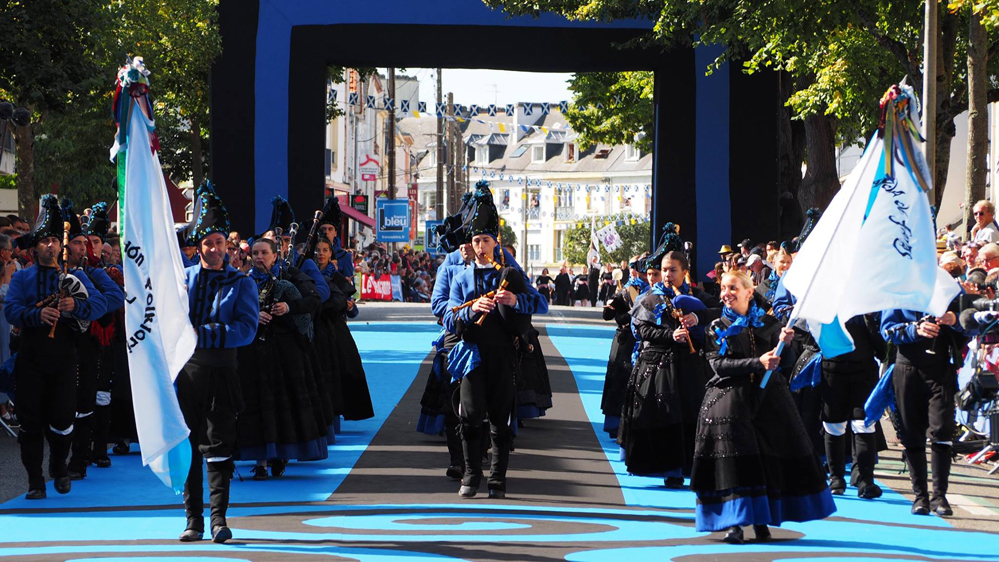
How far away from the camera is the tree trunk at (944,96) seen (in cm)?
1723

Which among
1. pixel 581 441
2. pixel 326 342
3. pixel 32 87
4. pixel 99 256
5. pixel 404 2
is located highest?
pixel 404 2

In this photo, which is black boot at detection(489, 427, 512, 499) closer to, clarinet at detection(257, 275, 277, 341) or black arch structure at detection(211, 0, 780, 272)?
clarinet at detection(257, 275, 277, 341)

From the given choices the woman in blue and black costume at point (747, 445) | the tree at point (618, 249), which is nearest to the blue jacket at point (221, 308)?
the woman in blue and black costume at point (747, 445)

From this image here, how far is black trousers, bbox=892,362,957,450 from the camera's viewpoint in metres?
8.98

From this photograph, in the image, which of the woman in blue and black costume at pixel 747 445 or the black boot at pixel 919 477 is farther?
the black boot at pixel 919 477

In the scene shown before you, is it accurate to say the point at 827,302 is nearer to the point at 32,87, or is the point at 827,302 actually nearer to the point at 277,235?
the point at 277,235

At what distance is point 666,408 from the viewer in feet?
33.1

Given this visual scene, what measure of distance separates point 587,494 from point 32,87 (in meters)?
8.97

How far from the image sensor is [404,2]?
70.1 ft

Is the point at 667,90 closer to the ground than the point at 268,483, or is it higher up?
higher up

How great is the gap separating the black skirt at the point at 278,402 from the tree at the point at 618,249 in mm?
62227

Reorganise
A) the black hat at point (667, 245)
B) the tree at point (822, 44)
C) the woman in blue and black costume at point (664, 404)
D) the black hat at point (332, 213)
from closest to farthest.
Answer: the woman in blue and black costume at point (664, 404) < the black hat at point (667, 245) < the black hat at point (332, 213) < the tree at point (822, 44)

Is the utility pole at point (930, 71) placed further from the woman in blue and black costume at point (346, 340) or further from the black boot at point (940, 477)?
the woman in blue and black costume at point (346, 340)

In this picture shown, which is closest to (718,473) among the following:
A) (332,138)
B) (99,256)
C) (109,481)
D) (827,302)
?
(827,302)
